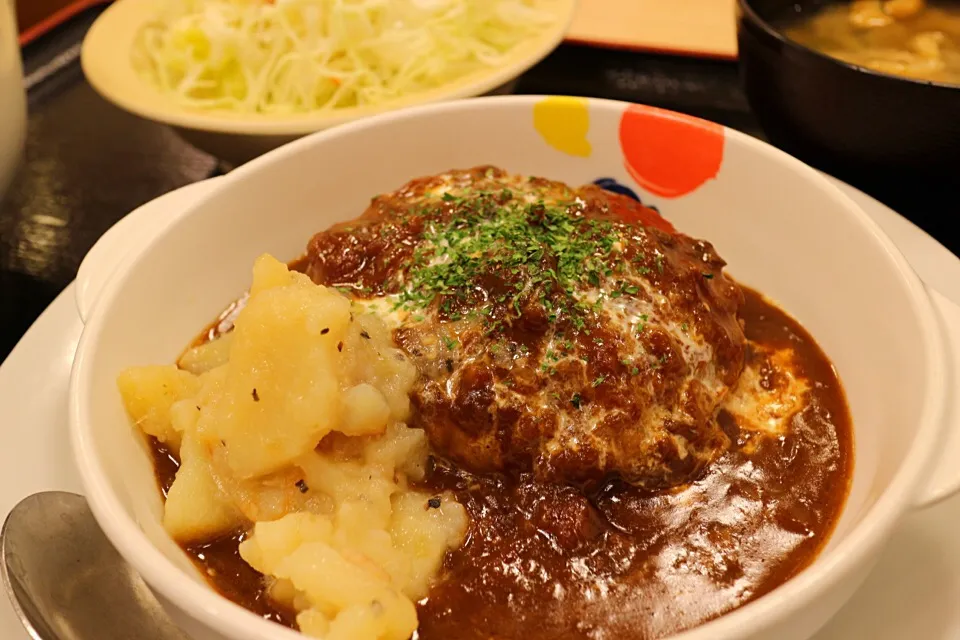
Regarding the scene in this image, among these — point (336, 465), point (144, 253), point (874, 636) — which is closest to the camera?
point (874, 636)

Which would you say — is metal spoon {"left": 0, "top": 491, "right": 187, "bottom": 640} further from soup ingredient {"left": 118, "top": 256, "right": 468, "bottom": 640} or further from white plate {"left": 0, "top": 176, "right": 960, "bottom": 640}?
soup ingredient {"left": 118, "top": 256, "right": 468, "bottom": 640}

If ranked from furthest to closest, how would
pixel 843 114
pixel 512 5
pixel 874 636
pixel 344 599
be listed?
pixel 512 5 < pixel 843 114 < pixel 874 636 < pixel 344 599

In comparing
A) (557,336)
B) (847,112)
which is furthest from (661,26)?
(557,336)

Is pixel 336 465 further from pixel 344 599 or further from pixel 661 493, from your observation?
pixel 661 493

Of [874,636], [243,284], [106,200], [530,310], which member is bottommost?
[106,200]

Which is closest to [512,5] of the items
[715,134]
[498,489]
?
[715,134]

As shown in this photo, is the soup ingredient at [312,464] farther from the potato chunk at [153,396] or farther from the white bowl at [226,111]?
the white bowl at [226,111]

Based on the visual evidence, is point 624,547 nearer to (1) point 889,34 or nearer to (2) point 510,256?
(2) point 510,256
